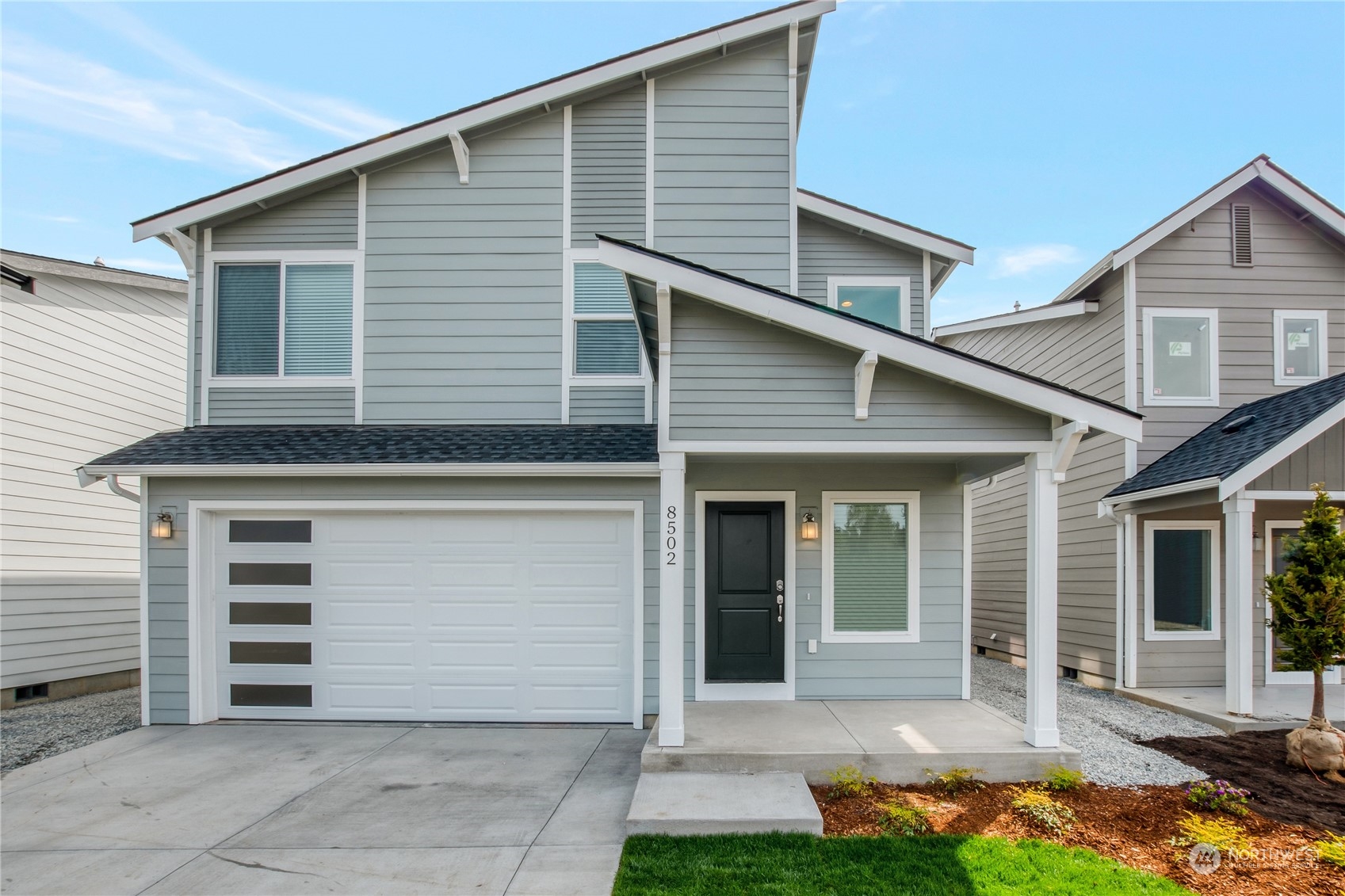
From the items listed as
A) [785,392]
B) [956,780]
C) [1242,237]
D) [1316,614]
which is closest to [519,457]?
[785,392]

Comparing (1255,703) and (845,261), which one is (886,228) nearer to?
(845,261)

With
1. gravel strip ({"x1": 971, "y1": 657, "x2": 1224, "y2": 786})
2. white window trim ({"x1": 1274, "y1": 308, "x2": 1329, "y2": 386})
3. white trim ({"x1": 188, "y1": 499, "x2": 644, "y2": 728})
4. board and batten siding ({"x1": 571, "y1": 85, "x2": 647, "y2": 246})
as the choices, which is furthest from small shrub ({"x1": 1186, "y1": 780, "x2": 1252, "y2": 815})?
board and batten siding ({"x1": 571, "y1": 85, "x2": 647, "y2": 246})

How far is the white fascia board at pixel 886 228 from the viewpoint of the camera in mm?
7758

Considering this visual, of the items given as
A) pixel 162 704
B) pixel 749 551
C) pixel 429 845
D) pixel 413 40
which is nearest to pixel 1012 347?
pixel 749 551

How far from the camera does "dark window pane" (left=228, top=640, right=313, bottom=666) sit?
274 inches

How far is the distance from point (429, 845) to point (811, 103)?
835 cm

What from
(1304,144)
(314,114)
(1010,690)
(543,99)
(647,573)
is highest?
(314,114)

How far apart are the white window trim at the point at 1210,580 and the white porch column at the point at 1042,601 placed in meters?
3.79

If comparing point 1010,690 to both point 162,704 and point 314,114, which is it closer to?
point 162,704

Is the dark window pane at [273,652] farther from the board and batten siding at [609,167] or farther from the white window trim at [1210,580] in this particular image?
the white window trim at [1210,580]

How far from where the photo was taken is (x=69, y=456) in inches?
334

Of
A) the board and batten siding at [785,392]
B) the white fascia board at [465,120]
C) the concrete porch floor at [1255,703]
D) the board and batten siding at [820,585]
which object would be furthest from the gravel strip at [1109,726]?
the white fascia board at [465,120]

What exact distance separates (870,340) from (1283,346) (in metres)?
6.89

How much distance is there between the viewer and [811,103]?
842cm
